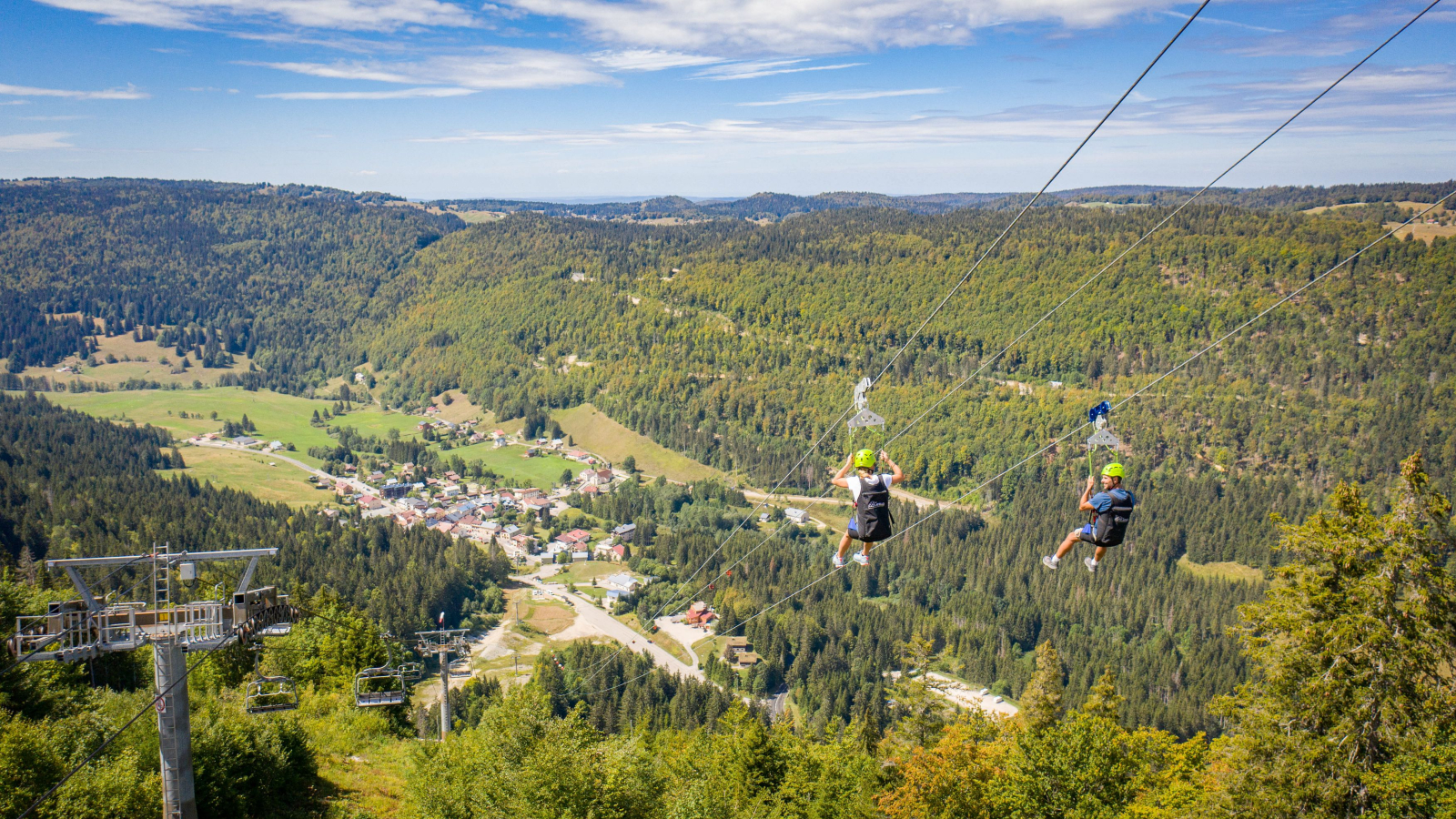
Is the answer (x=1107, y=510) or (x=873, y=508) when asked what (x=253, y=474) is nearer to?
(x=873, y=508)

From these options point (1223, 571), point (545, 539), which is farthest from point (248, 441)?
point (1223, 571)

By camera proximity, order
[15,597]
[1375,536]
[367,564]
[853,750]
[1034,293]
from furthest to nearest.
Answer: [1034,293], [367,564], [853,750], [15,597], [1375,536]

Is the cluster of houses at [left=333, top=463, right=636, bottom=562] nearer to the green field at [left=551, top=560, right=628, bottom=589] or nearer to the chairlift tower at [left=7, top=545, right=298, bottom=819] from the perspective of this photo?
the green field at [left=551, top=560, right=628, bottom=589]

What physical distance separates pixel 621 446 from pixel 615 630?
82976mm

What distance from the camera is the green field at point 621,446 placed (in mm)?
146000

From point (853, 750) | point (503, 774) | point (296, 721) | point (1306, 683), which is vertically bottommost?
point (853, 750)

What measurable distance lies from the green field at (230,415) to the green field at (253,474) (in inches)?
442

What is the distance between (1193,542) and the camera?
108 m

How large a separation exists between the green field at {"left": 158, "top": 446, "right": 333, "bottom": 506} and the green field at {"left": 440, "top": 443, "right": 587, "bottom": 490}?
25.9 meters

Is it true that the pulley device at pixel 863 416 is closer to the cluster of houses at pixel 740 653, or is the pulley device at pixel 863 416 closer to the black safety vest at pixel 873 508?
the black safety vest at pixel 873 508

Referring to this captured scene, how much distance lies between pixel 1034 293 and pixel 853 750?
6533 inches

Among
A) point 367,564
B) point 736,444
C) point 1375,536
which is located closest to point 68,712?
point 1375,536

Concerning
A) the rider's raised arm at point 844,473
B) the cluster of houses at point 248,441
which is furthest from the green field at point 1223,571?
the cluster of houses at point 248,441

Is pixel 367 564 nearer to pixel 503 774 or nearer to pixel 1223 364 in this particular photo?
pixel 503 774
